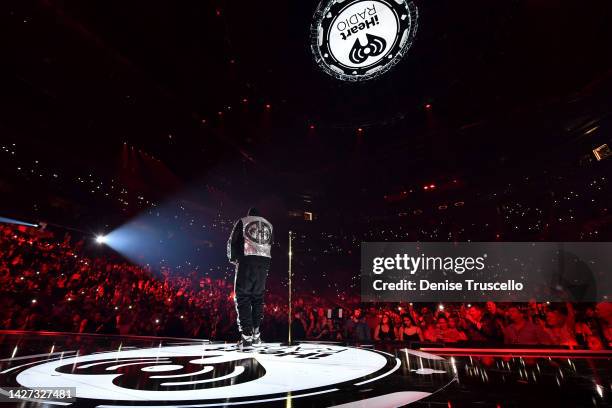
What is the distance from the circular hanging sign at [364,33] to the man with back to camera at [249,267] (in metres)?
3.52

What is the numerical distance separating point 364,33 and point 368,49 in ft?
0.78

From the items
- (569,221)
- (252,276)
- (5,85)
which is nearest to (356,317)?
(252,276)

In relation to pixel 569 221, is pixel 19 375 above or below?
below

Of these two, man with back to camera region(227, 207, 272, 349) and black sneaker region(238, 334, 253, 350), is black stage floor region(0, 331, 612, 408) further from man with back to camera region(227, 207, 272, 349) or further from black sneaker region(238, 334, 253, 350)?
man with back to camera region(227, 207, 272, 349)

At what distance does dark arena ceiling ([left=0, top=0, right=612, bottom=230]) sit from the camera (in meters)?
4.64

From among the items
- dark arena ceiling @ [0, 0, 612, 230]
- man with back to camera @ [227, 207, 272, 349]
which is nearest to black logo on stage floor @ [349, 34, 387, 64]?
dark arena ceiling @ [0, 0, 612, 230]

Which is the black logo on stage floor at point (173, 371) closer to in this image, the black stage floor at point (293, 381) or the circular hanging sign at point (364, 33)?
the black stage floor at point (293, 381)

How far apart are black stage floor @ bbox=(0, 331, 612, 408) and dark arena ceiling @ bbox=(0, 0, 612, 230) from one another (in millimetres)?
4293

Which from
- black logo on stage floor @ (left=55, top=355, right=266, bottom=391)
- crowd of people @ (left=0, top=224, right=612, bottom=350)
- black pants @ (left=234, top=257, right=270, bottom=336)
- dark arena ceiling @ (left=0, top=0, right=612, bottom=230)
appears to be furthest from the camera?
dark arena ceiling @ (left=0, top=0, right=612, bottom=230)

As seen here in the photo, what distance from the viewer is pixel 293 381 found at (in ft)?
4.45

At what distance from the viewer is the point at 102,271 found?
6.61 meters

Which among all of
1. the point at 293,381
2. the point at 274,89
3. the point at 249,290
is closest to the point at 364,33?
the point at 274,89

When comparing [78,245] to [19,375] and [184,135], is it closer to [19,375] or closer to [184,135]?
[184,135]

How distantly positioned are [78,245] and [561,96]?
10.2 metres
